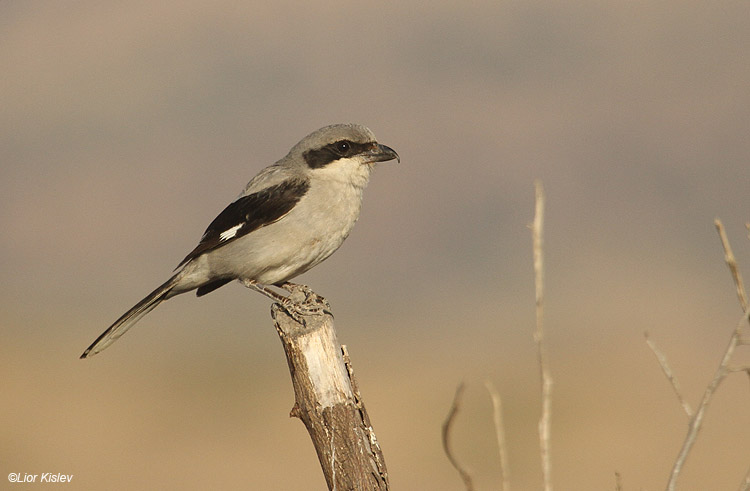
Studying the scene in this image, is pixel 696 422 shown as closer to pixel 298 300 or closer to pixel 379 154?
pixel 298 300

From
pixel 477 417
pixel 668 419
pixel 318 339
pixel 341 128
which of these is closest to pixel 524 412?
pixel 477 417

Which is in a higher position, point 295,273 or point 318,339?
point 295,273

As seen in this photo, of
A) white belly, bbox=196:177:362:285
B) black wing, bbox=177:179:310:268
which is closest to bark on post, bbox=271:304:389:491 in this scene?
white belly, bbox=196:177:362:285

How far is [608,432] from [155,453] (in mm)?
6480

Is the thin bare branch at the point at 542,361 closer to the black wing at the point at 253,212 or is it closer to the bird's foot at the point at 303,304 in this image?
the bird's foot at the point at 303,304

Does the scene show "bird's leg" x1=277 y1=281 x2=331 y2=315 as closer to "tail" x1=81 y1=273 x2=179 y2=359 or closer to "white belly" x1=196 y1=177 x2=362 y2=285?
"white belly" x1=196 y1=177 x2=362 y2=285

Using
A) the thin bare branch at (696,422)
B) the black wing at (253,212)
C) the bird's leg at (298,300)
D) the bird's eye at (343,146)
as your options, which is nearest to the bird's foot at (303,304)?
the bird's leg at (298,300)

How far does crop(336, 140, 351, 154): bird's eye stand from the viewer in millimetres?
6023

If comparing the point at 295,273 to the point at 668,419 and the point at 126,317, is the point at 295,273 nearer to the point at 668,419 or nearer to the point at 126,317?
the point at 126,317

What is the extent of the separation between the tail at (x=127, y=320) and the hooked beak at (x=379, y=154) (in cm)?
148

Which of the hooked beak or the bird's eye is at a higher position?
the bird's eye

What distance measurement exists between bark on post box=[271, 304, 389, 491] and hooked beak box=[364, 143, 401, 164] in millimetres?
2154

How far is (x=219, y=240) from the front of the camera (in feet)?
19.0

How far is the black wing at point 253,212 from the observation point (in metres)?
5.70
